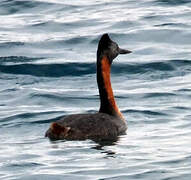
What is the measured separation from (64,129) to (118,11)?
12.3m

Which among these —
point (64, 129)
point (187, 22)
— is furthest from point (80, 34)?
point (64, 129)

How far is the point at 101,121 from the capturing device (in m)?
12.9

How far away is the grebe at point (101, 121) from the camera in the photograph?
12258mm

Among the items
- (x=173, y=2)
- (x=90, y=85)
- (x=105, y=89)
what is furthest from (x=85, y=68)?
(x=173, y=2)

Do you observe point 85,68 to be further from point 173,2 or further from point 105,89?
point 173,2

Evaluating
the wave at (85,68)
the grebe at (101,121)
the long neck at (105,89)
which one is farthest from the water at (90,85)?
the long neck at (105,89)

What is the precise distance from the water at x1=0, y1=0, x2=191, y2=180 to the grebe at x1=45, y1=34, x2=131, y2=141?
0.16 m

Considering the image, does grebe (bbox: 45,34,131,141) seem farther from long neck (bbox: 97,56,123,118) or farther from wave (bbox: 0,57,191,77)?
wave (bbox: 0,57,191,77)

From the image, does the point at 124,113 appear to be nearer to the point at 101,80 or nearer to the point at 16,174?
the point at 101,80

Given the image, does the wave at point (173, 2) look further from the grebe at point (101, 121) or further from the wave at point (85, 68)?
the grebe at point (101, 121)

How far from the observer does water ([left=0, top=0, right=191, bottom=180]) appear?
436 inches

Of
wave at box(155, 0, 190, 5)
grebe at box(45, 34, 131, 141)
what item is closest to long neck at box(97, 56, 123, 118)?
grebe at box(45, 34, 131, 141)

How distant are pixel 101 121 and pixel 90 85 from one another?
4.53 metres

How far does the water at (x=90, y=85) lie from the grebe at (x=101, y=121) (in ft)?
0.52
